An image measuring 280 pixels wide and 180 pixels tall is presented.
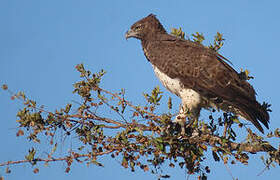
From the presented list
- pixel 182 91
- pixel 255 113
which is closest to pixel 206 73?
pixel 182 91

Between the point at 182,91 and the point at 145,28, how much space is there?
91.6 inches

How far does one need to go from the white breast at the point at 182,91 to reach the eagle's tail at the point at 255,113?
36.4 inches

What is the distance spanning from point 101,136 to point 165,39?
3537mm

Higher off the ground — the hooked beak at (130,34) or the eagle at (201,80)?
the hooked beak at (130,34)

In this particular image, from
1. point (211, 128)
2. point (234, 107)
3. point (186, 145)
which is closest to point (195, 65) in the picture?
point (234, 107)

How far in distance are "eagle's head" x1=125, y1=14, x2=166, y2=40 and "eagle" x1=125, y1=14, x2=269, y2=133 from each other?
77cm

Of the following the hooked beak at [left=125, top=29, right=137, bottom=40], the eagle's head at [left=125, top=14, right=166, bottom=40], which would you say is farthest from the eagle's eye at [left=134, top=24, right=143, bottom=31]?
the hooked beak at [left=125, top=29, right=137, bottom=40]

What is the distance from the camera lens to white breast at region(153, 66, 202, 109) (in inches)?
299

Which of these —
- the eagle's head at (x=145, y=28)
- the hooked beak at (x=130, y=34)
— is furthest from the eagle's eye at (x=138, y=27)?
the hooked beak at (x=130, y=34)

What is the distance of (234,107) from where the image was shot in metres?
7.39

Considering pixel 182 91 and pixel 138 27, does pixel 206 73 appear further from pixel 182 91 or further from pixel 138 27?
pixel 138 27

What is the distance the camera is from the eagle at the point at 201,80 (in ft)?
23.8

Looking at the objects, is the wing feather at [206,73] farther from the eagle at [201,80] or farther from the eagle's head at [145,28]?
the eagle's head at [145,28]

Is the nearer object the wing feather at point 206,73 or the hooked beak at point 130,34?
the wing feather at point 206,73
